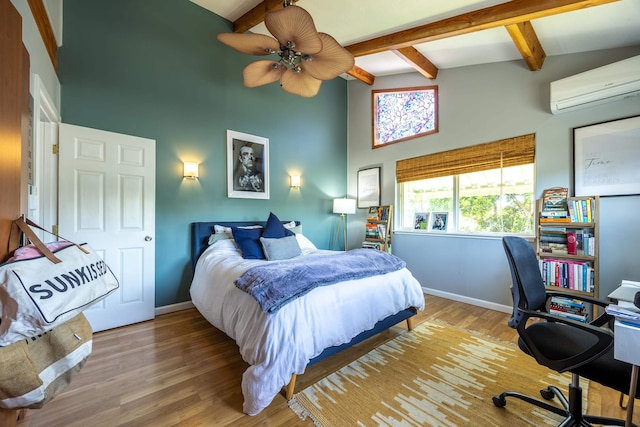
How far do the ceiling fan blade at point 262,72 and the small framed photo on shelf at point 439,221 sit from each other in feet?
9.41

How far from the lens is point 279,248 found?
2887 millimetres

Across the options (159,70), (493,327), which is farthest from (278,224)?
(493,327)

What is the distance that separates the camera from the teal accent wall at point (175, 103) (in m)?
2.63

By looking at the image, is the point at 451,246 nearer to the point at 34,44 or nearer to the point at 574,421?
the point at 574,421

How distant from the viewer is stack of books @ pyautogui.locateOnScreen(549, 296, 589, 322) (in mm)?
2350

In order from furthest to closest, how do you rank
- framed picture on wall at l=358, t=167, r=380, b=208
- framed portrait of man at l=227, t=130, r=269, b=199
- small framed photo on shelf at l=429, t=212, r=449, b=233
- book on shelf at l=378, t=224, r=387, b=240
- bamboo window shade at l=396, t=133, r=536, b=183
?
framed picture on wall at l=358, t=167, r=380, b=208
book on shelf at l=378, t=224, r=387, b=240
small framed photo on shelf at l=429, t=212, r=449, b=233
framed portrait of man at l=227, t=130, r=269, b=199
bamboo window shade at l=396, t=133, r=536, b=183

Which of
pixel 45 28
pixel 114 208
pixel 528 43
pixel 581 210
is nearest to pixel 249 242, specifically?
pixel 114 208

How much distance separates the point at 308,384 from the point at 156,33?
3998 mm

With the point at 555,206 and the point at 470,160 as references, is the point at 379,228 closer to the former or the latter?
the point at 470,160

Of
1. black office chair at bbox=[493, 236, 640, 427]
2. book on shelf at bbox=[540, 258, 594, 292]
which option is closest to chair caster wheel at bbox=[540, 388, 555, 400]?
black office chair at bbox=[493, 236, 640, 427]

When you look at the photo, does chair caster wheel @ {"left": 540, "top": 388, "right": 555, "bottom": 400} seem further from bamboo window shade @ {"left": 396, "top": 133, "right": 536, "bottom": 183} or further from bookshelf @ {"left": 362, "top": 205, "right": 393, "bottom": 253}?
bookshelf @ {"left": 362, "top": 205, "right": 393, "bottom": 253}

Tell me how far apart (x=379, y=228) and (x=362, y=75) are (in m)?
2.63

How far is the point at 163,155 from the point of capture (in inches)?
120

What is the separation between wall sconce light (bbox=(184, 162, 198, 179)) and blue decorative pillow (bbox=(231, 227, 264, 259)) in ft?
2.79
